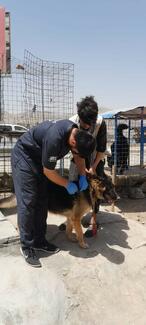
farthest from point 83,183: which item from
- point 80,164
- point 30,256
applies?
point 30,256

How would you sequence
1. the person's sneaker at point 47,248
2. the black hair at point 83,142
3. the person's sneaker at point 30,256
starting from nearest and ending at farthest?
1. the black hair at point 83,142
2. the person's sneaker at point 30,256
3. the person's sneaker at point 47,248

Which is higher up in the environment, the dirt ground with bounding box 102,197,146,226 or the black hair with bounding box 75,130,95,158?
the black hair with bounding box 75,130,95,158

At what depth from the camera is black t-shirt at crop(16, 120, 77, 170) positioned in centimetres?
308

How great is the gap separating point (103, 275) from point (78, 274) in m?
0.27

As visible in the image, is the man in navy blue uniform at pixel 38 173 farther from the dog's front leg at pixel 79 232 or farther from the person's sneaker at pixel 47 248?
the dog's front leg at pixel 79 232

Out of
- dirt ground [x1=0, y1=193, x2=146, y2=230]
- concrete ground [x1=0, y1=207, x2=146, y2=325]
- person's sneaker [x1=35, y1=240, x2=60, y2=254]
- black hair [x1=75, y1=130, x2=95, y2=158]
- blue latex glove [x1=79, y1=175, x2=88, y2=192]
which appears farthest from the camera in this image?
dirt ground [x1=0, y1=193, x2=146, y2=230]

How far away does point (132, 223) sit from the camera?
5004mm

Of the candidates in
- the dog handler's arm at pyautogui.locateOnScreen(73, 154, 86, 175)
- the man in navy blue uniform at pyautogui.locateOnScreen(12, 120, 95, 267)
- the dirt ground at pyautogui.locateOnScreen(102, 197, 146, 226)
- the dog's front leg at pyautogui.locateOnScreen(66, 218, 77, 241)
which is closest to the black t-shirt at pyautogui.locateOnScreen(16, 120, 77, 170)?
the man in navy blue uniform at pyautogui.locateOnScreen(12, 120, 95, 267)

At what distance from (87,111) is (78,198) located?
3.14 feet

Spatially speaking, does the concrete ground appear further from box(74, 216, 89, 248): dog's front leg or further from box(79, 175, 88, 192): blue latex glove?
box(79, 175, 88, 192): blue latex glove

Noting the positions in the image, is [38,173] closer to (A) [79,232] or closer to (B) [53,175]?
(B) [53,175]

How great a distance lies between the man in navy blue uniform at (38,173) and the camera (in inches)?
122

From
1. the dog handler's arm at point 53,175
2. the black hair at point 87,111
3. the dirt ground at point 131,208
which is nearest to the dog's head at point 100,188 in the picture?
the dog handler's arm at point 53,175

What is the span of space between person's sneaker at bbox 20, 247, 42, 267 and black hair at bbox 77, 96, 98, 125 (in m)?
1.40
